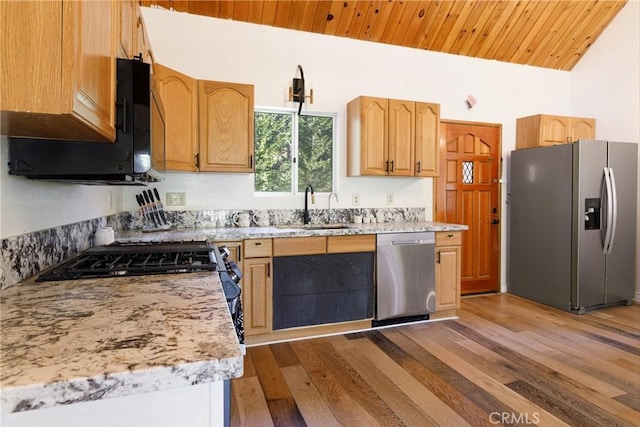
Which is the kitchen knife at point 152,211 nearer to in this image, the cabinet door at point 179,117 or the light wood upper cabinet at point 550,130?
the cabinet door at point 179,117

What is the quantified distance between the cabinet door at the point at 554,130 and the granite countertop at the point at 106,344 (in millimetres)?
4237

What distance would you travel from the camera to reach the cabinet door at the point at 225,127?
2.88 meters

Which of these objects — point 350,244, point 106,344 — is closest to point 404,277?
point 350,244

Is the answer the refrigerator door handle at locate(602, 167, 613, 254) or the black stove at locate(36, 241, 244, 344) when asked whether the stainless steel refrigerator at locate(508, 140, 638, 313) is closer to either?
the refrigerator door handle at locate(602, 167, 613, 254)

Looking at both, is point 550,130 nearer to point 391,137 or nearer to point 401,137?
point 401,137

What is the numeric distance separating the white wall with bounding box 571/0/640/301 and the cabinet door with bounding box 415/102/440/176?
2.26 m

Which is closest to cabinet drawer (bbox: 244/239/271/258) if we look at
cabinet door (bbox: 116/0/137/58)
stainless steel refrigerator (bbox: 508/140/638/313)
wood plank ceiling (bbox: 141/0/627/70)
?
cabinet door (bbox: 116/0/137/58)

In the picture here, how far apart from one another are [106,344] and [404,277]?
9.05 feet

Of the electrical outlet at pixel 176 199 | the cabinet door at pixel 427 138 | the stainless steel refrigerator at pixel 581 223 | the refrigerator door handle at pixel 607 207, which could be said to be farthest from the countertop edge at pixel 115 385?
the refrigerator door handle at pixel 607 207

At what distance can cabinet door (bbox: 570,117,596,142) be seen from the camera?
4.18 meters

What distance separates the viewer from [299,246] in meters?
2.85

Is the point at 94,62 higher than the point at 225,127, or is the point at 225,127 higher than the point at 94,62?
the point at 225,127

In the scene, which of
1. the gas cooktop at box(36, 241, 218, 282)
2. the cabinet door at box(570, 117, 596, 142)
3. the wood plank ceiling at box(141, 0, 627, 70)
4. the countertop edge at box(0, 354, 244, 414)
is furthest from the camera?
the cabinet door at box(570, 117, 596, 142)

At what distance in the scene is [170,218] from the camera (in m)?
3.09
